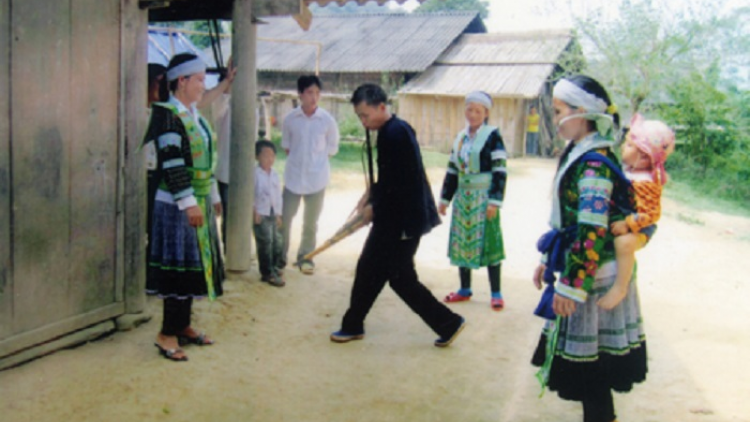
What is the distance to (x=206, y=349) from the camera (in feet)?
14.0

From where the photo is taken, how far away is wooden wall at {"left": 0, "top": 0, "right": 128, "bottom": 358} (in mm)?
3604

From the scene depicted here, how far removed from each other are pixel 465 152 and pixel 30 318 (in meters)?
3.21

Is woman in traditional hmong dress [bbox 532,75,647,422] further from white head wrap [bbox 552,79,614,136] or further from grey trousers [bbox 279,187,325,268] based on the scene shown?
grey trousers [bbox 279,187,325,268]

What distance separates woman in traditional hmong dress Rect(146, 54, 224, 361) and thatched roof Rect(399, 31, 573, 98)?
678 inches

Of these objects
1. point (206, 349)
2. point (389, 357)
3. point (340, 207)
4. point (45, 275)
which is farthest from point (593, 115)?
point (340, 207)

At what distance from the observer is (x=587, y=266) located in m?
2.80

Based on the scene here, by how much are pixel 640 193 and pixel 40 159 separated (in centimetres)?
314

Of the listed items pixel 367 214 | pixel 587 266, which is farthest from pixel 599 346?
pixel 367 214

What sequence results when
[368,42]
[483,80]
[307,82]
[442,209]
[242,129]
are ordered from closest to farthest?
[442,209]
[242,129]
[307,82]
[483,80]
[368,42]

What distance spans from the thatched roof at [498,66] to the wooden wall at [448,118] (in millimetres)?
522

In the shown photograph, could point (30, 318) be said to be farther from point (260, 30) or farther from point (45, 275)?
point (260, 30)

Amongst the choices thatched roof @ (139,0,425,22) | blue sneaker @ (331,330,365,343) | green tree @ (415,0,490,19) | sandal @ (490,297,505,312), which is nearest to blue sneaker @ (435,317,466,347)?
blue sneaker @ (331,330,365,343)

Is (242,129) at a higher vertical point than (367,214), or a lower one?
higher

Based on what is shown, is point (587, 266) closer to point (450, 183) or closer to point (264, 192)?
point (450, 183)
